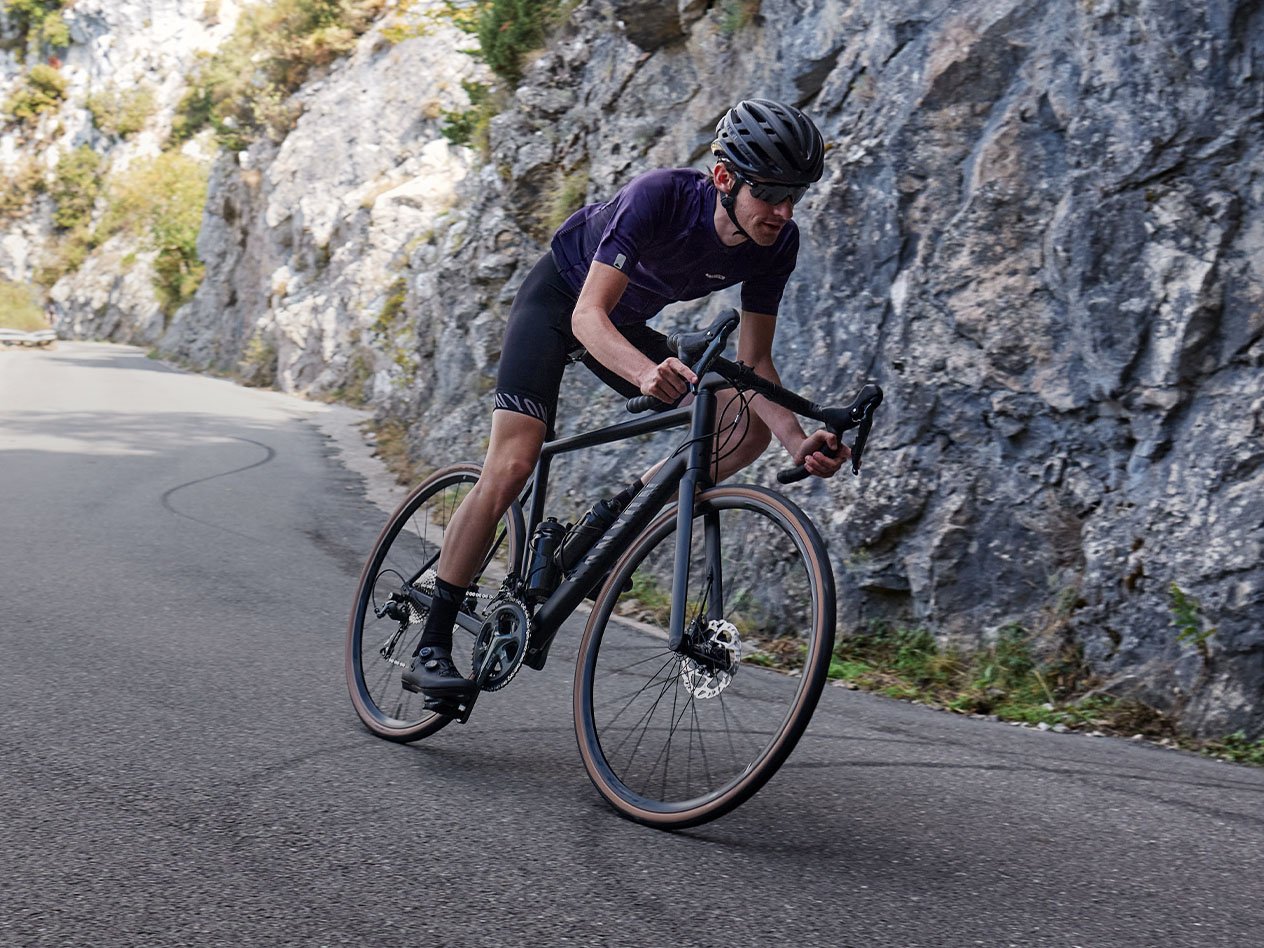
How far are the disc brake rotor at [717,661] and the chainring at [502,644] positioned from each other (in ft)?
2.04

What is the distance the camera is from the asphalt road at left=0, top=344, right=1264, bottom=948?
276 cm

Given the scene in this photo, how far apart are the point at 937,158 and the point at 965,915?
16.0 ft

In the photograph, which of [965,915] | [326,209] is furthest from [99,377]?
[965,915]

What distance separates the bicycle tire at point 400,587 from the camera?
4152 mm

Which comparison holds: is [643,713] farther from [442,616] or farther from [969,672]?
[969,672]

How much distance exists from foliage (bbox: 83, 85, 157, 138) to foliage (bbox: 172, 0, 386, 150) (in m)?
33.1

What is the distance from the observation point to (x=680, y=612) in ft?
11.1

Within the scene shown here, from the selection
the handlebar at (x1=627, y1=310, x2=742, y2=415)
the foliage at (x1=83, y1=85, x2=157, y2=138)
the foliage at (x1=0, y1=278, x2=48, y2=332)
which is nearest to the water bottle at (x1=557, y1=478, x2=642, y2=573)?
the handlebar at (x1=627, y1=310, x2=742, y2=415)

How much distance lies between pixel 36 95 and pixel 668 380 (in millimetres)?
74836

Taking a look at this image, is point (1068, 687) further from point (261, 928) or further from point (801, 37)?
point (801, 37)

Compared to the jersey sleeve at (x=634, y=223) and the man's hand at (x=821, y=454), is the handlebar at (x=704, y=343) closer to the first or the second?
the jersey sleeve at (x=634, y=223)

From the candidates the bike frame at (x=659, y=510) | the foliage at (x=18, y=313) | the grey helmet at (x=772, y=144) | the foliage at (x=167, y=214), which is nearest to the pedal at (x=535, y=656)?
the bike frame at (x=659, y=510)

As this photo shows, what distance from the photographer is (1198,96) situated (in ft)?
18.5

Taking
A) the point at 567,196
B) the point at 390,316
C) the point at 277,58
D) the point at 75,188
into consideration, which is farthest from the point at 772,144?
the point at 75,188
